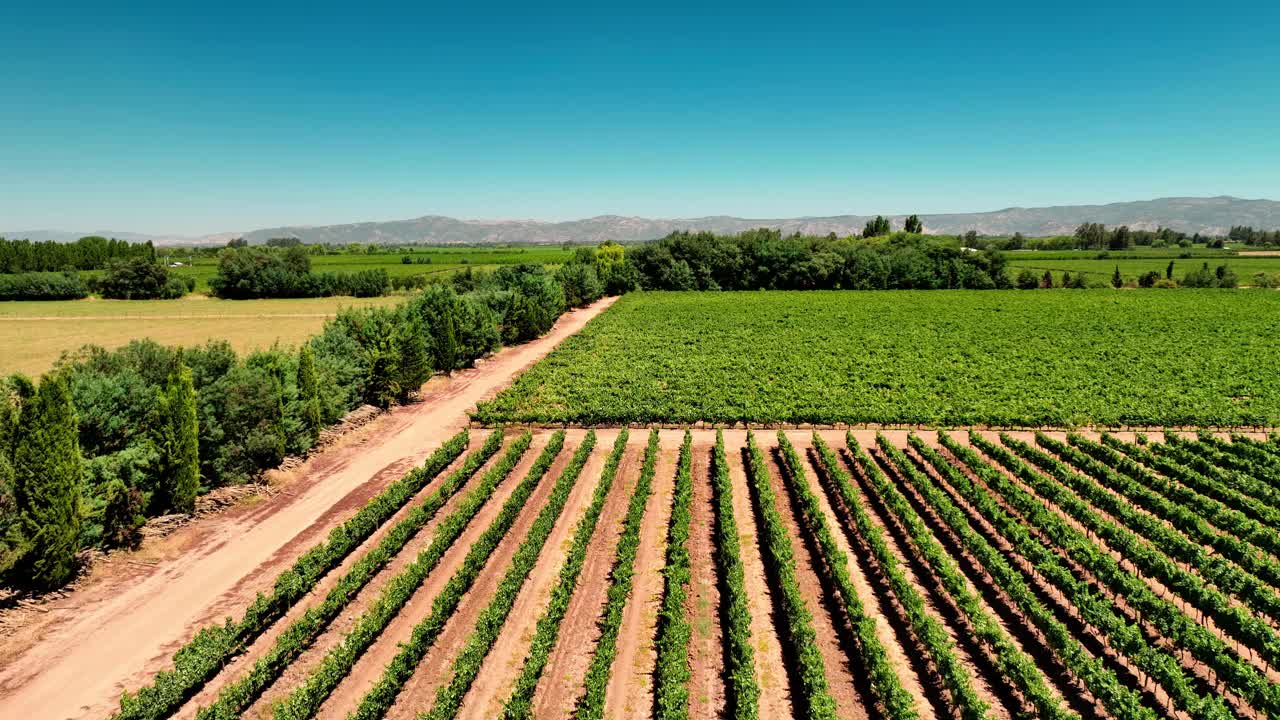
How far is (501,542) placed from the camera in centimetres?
1734

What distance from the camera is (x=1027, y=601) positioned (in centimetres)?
1304

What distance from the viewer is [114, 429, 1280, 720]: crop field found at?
1105cm

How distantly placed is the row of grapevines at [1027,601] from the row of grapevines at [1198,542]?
12.6ft

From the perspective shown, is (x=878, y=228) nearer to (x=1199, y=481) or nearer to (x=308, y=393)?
(x=1199, y=481)

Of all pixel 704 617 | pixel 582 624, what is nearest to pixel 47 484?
pixel 582 624

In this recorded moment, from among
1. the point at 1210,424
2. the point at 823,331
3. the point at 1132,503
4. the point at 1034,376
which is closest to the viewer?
the point at 1132,503

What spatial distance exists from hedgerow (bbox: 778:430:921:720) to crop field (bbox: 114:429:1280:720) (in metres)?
0.06

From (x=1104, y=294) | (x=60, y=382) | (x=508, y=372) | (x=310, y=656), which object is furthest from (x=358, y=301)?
(x=1104, y=294)

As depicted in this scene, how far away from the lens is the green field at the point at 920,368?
94.5 feet

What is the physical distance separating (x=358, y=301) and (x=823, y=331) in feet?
223

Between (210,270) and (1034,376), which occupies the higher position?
(210,270)

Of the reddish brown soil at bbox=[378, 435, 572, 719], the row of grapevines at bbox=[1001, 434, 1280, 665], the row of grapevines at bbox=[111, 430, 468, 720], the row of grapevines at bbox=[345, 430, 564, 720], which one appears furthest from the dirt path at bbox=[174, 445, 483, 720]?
the row of grapevines at bbox=[1001, 434, 1280, 665]

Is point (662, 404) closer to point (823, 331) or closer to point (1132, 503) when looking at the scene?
point (1132, 503)

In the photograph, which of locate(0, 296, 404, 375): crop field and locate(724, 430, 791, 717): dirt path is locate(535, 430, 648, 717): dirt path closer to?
locate(724, 430, 791, 717): dirt path
